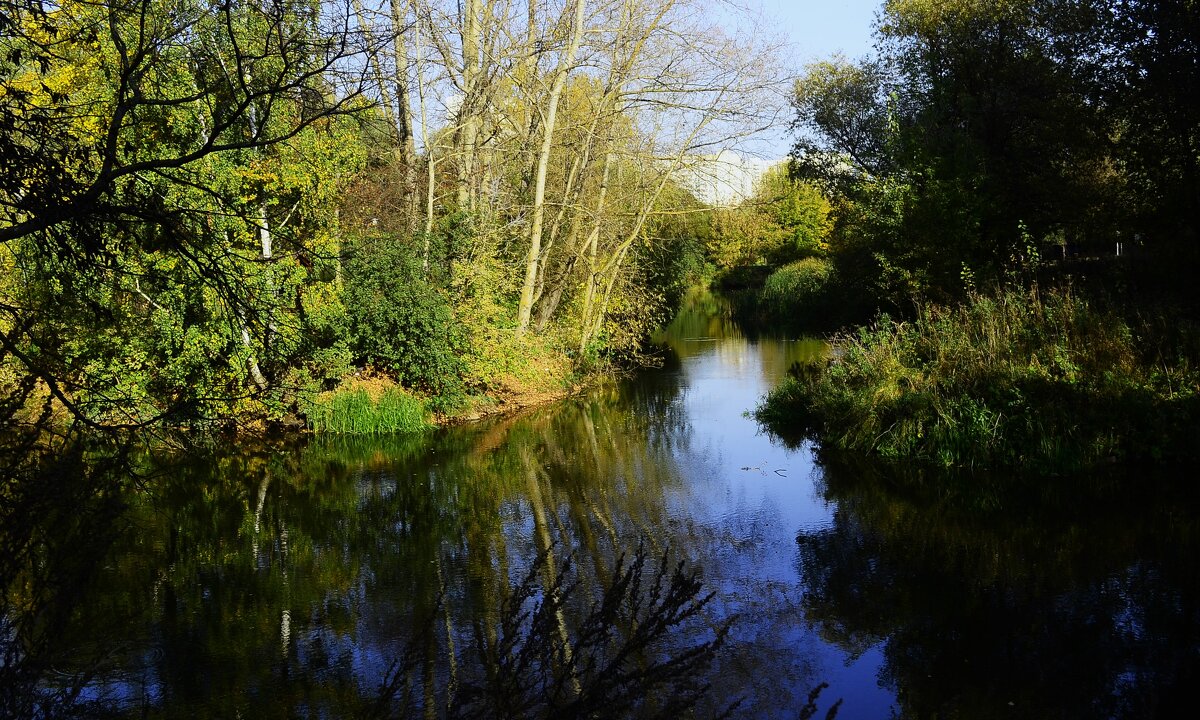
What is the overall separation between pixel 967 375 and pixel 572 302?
12174mm

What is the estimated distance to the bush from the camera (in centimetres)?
1619

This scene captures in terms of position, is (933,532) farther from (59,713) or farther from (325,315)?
(325,315)

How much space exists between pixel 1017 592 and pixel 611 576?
3.24 m

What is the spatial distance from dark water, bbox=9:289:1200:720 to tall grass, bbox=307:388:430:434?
2.01m

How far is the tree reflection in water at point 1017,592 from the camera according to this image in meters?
5.82

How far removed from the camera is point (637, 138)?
21969 millimetres

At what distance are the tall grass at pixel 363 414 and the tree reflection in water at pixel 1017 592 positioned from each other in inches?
317

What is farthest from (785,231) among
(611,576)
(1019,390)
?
(611,576)

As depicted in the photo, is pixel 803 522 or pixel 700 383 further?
pixel 700 383

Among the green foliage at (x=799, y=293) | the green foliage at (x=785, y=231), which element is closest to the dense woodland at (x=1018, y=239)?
the green foliage at (x=799, y=293)

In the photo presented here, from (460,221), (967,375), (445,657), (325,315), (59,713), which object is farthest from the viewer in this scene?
(460,221)

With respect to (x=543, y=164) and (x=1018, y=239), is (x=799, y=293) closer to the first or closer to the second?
(x=1018, y=239)

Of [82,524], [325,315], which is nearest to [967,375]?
[325,315]

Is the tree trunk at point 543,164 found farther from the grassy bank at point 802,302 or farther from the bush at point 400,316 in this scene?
the grassy bank at point 802,302
